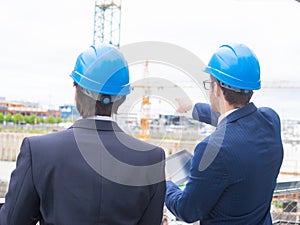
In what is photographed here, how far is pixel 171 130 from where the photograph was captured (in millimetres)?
1850

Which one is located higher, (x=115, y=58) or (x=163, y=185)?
(x=115, y=58)

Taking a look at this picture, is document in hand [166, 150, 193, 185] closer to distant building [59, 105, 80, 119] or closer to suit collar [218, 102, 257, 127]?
suit collar [218, 102, 257, 127]

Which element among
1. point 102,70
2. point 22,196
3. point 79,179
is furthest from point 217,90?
point 22,196

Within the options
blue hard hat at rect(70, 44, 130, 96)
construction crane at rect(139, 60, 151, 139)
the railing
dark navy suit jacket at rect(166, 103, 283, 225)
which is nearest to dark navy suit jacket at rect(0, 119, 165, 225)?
blue hard hat at rect(70, 44, 130, 96)

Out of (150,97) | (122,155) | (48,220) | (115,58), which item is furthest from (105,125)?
(150,97)

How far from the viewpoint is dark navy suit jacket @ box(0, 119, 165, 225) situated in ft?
3.24

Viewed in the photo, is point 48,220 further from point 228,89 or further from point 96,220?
point 228,89

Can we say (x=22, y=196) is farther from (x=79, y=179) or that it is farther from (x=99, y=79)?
Result: (x=99, y=79)

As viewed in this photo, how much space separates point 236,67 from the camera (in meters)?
1.30

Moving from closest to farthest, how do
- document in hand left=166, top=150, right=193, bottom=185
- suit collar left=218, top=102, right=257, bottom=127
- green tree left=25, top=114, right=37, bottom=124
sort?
suit collar left=218, top=102, right=257, bottom=127
document in hand left=166, top=150, right=193, bottom=185
green tree left=25, top=114, right=37, bottom=124

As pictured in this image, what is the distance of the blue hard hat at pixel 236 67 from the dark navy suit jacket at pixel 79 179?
1.43ft

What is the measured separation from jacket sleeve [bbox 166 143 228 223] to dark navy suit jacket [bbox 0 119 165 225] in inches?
8.0

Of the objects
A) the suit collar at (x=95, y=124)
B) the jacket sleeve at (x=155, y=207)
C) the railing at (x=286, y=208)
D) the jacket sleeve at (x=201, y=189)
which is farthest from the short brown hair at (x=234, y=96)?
the railing at (x=286, y=208)

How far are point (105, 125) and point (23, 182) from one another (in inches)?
10.8
